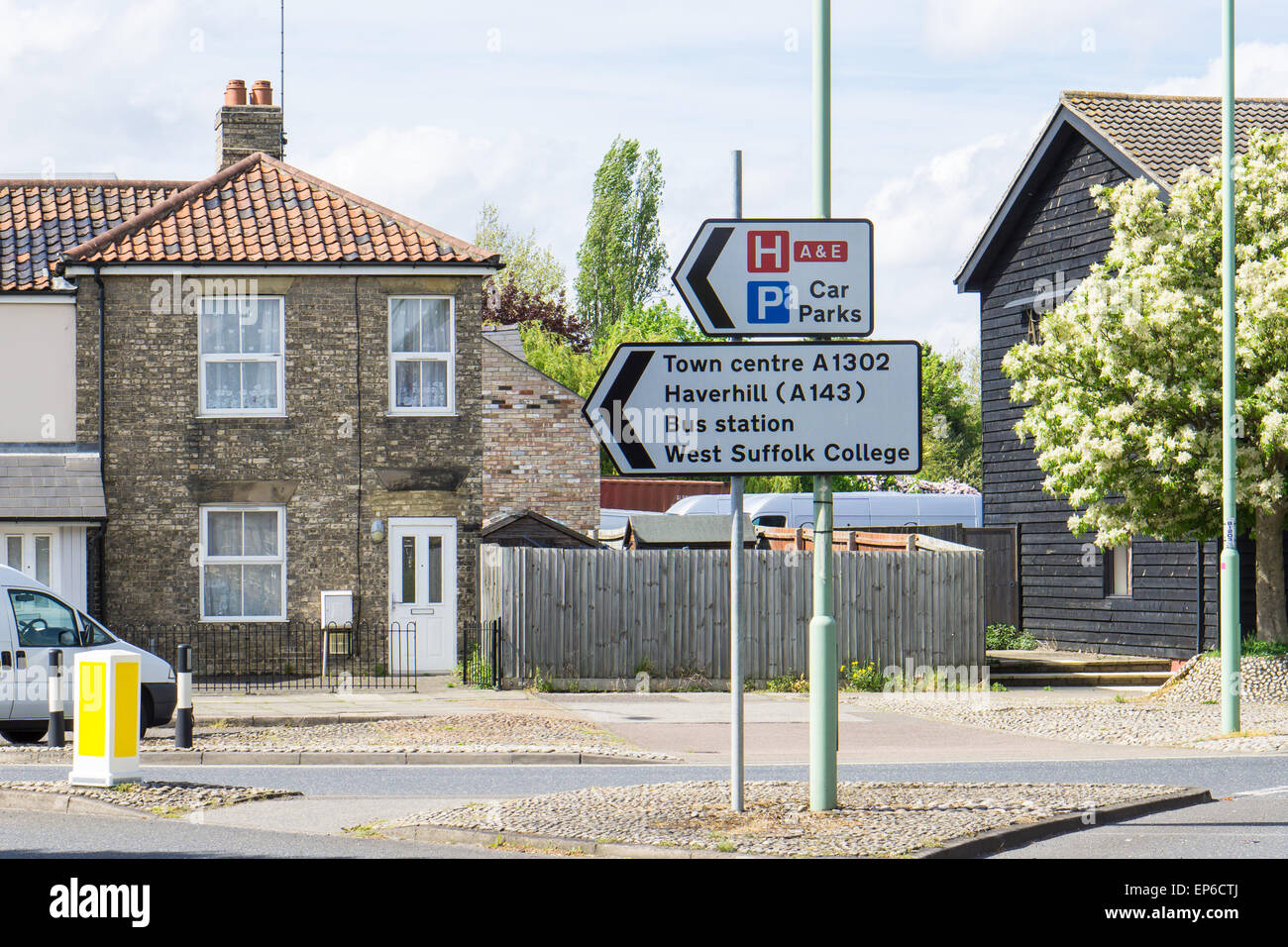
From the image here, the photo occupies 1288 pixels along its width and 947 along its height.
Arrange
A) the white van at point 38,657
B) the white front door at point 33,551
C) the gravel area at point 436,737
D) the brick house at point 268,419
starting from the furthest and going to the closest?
the brick house at point 268,419
the white front door at point 33,551
the white van at point 38,657
the gravel area at point 436,737

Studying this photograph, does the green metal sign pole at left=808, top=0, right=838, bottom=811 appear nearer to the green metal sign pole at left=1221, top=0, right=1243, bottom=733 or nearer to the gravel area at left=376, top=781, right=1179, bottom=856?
the gravel area at left=376, top=781, right=1179, bottom=856

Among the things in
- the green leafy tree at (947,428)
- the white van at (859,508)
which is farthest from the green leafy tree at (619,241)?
the white van at (859,508)

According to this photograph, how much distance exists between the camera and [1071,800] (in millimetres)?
10516

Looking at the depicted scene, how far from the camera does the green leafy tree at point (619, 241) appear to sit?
6744cm

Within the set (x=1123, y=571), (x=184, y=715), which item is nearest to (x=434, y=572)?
(x=184, y=715)

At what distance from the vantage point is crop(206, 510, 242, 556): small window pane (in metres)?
22.9

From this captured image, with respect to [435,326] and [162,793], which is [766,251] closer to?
[162,793]

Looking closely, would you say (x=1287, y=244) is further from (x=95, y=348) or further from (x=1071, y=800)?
(x=95, y=348)

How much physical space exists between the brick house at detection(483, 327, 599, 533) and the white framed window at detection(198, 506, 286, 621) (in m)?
8.81

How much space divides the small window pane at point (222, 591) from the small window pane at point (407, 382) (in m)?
3.51

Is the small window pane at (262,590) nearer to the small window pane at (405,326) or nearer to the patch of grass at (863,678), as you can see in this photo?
the small window pane at (405,326)

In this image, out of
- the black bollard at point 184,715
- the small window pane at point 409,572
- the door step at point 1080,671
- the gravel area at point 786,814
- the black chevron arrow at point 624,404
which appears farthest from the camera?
the small window pane at point 409,572

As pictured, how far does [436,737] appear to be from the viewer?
15750mm

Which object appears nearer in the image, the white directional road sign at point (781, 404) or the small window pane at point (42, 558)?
the white directional road sign at point (781, 404)
